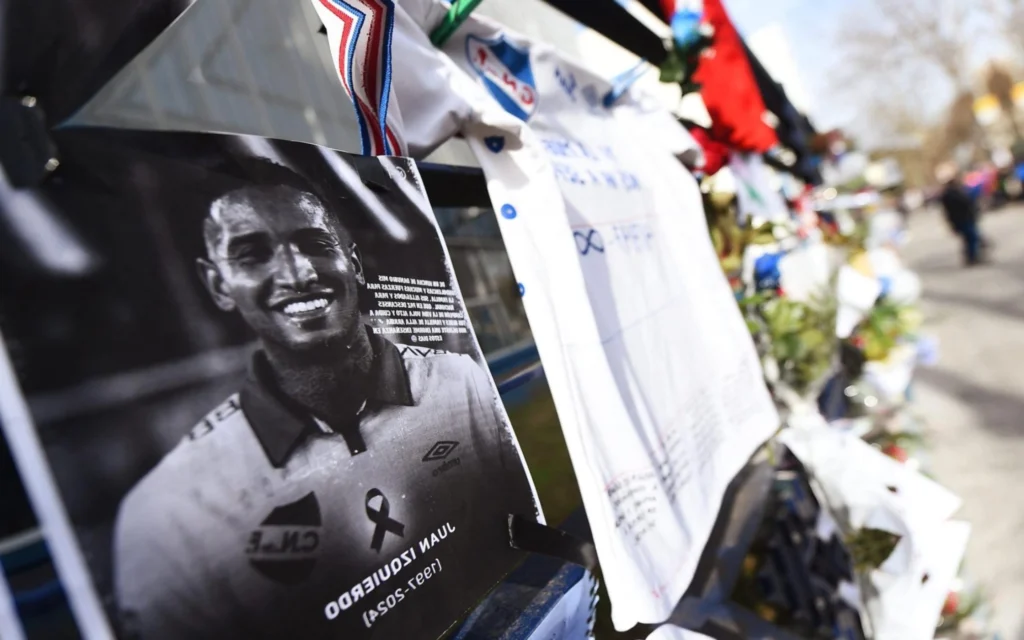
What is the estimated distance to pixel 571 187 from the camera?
0.81 metres

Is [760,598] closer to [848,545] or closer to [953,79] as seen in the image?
[848,545]

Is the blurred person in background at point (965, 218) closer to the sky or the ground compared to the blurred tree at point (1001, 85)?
closer to the ground

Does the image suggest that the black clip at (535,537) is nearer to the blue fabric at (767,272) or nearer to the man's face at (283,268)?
the man's face at (283,268)

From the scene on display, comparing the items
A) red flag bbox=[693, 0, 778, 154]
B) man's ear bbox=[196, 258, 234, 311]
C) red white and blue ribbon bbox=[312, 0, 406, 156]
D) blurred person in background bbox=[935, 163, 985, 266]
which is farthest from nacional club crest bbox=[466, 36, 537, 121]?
blurred person in background bbox=[935, 163, 985, 266]

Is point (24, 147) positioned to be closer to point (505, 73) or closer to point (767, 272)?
point (505, 73)

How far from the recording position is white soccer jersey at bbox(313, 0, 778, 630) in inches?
25.8

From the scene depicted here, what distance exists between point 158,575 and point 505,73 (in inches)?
27.8

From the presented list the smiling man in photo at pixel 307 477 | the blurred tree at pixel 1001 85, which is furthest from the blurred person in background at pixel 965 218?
the blurred tree at pixel 1001 85

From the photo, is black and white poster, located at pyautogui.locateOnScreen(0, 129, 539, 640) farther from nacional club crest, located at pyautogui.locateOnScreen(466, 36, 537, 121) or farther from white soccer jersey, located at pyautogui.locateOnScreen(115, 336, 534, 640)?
nacional club crest, located at pyautogui.locateOnScreen(466, 36, 537, 121)

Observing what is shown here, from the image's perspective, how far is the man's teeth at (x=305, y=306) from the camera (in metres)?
0.42

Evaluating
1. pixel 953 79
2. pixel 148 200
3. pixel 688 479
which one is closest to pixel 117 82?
pixel 148 200

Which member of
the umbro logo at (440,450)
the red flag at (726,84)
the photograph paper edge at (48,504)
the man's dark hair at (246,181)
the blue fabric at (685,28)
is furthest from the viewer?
the red flag at (726,84)

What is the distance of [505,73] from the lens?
82 cm

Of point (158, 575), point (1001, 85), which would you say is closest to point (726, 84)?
point (158, 575)
